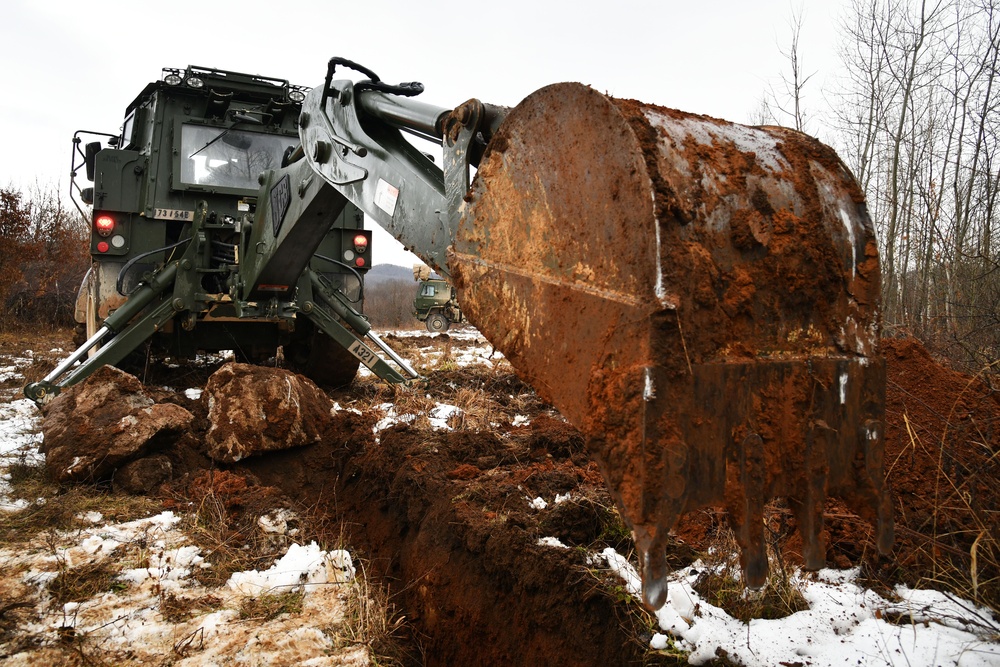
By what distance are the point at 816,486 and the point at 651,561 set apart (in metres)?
0.57

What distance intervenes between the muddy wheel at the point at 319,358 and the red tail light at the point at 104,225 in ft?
6.27

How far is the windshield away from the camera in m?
6.76

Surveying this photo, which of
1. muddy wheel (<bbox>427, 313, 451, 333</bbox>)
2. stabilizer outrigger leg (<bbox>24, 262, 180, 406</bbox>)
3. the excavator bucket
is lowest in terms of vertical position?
muddy wheel (<bbox>427, 313, 451, 333</bbox>)

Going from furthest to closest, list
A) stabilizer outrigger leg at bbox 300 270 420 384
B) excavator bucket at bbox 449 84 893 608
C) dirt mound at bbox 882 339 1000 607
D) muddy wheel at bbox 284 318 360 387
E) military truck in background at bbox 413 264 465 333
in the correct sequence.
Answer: military truck in background at bbox 413 264 465 333 → muddy wheel at bbox 284 318 360 387 → stabilizer outrigger leg at bbox 300 270 420 384 → dirt mound at bbox 882 339 1000 607 → excavator bucket at bbox 449 84 893 608

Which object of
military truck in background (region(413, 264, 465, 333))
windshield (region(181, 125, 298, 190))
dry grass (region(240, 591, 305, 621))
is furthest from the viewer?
military truck in background (region(413, 264, 465, 333))

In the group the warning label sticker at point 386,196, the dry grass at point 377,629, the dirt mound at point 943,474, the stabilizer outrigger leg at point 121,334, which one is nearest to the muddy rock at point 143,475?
the stabilizer outrigger leg at point 121,334

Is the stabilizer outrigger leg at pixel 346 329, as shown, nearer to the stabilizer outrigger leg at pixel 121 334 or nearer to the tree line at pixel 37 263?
the stabilizer outrigger leg at pixel 121 334

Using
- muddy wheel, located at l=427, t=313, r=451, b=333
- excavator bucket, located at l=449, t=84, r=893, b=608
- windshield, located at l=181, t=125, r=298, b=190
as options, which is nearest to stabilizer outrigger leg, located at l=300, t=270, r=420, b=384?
windshield, located at l=181, t=125, r=298, b=190

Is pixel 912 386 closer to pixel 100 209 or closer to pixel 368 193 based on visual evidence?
pixel 368 193

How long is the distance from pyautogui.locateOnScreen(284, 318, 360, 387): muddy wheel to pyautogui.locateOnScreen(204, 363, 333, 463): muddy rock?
1.90 meters

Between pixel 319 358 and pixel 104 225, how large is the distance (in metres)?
2.30

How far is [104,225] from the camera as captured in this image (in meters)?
6.36

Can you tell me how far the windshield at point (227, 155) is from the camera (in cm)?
676

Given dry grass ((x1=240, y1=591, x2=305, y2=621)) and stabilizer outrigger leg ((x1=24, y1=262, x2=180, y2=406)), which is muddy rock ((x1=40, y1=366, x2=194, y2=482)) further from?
dry grass ((x1=240, y1=591, x2=305, y2=621))
